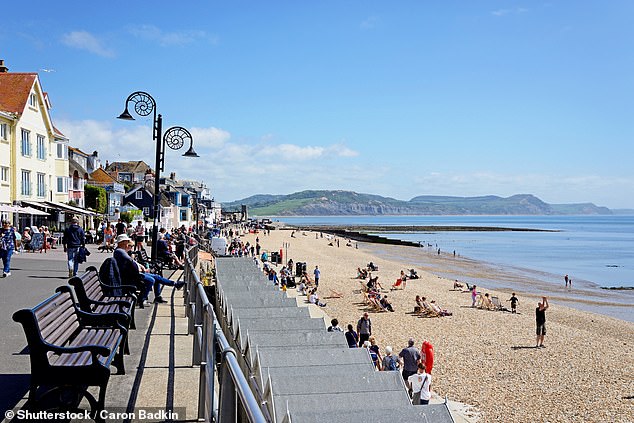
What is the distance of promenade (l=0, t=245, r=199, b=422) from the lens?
5125 millimetres

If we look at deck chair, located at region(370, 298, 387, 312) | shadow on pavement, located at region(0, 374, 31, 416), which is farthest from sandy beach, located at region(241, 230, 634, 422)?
shadow on pavement, located at region(0, 374, 31, 416)

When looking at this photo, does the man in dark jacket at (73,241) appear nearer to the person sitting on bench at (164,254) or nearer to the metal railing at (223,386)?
the person sitting on bench at (164,254)

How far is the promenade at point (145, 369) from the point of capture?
512cm

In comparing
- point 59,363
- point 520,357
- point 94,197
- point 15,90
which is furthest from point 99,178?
point 59,363

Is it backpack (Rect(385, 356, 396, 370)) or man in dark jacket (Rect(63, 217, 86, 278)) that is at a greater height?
man in dark jacket (Rect(63, 217, 86, 278))

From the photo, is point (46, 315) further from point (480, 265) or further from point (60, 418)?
point (480, 265)

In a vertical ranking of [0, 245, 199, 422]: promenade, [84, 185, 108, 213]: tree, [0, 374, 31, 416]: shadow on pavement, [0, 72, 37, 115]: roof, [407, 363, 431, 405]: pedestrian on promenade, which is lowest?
[407, 363, 431, 405]: pedestrian on promenade

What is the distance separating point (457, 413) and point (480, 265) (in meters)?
56.2

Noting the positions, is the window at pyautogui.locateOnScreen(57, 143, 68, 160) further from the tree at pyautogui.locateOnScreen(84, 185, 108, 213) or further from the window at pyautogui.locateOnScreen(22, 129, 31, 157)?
the tree at pyautogui.locateOnScreen(84, 185, 108, 213)

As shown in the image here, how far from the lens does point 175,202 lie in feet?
280

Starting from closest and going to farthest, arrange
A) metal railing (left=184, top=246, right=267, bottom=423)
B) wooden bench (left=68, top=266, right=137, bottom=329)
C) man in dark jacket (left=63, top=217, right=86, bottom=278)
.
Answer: metal railing (left=184, top=246, right=267, bottom=423) < wooden bench (left=68, top=266, right=137, bottom=329) < man in dark jacket (left=63, top=217, right=86, bottom=278)

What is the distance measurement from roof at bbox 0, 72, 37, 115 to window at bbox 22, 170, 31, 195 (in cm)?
338

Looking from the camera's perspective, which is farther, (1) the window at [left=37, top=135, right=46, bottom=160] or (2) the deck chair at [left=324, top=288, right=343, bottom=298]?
(1) the window at [left=37, top=135, right=46, bottom=160]

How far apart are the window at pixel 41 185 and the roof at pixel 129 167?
6131cm
